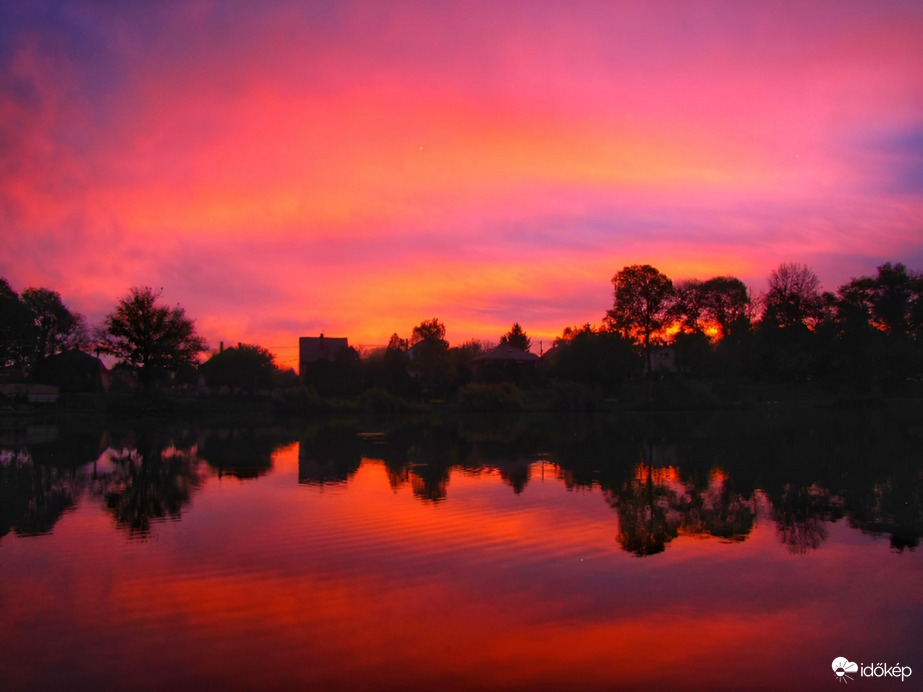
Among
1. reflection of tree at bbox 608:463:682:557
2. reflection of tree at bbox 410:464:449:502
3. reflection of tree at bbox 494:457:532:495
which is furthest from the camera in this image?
reflection of tree at bbox 494:457:532:495

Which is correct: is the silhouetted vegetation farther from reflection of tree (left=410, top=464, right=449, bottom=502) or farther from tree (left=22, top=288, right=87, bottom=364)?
reflection of tree (left=410, top=464, right=449, bottom=502)

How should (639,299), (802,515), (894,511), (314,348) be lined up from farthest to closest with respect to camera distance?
(314,348) < (639,299) < (894,511) < (802,515)

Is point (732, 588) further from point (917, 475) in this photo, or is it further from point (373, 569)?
point (917, 475)

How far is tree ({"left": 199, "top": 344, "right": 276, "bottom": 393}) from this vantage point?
70625mm

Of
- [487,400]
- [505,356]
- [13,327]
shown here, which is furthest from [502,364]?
[13,327]

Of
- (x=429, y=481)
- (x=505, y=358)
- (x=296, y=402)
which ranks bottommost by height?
(x=429, y=481)

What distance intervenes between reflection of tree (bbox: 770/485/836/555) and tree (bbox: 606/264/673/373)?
61273 millimetres

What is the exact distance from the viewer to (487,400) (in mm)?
60156

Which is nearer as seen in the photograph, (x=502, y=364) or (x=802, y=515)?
(x=802, y=515)

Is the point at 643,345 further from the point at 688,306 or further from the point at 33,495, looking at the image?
the point at 33,495

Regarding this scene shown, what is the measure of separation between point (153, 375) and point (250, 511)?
50.4 meters

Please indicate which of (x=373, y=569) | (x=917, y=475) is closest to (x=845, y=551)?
(x=373, y=569)

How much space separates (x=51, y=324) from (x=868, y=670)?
8485 cm

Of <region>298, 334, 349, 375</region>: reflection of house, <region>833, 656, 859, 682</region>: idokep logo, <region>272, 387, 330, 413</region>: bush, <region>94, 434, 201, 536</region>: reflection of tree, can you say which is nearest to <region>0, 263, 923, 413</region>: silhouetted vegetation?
<region>272, 387, 330, 413</region>: bush
